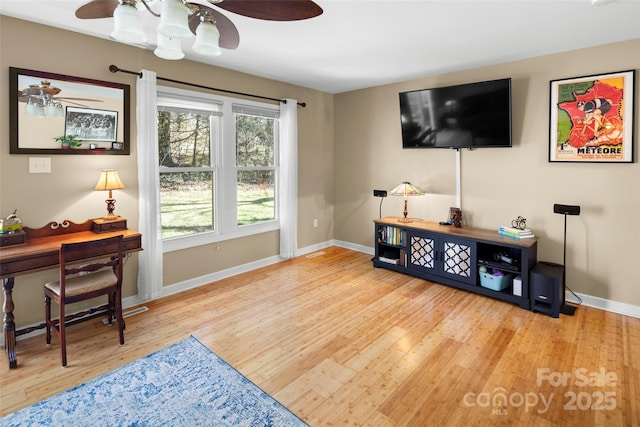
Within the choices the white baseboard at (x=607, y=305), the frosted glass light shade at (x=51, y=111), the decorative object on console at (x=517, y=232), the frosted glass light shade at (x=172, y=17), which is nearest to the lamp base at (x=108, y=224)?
the frosted glass light shade at (x=51, y=111)

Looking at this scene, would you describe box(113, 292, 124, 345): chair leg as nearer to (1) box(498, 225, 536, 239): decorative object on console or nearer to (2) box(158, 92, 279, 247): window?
(2) box(158, 92, 279, 247): window

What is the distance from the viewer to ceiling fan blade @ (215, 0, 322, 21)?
1.76 metres

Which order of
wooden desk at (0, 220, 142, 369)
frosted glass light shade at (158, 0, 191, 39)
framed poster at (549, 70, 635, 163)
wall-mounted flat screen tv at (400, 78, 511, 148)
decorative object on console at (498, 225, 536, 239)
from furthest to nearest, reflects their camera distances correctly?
wall-mounted flat screen tv at (400, 78, 511, 148) → decorative object on console at (498, 225, 536, 239) → framed poster at (549, 70, 635, 163) → wooden desk at (0, 220, 142, 369) → frosted glass light shade at (158, 0, 191, 39)

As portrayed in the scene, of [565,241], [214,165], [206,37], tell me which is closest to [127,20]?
[206,37]

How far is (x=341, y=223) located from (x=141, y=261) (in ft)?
10.2

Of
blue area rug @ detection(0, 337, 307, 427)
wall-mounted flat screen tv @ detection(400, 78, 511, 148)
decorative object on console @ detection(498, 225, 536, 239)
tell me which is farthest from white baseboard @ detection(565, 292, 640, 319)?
blue area rug @ detection(0, 337, 307, 427)

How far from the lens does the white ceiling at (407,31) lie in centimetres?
250

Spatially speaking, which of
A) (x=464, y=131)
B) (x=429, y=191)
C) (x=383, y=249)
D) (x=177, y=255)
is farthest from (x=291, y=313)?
(x=464, y=131)

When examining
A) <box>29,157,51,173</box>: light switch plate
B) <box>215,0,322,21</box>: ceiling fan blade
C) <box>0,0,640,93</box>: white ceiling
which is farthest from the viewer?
<box>29,157,51,173</box>: light switch plate

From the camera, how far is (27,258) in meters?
2.44

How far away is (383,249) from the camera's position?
4.64 metres

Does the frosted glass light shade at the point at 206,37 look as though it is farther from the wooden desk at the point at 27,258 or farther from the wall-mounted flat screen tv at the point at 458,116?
the wall-mounted flat screen tv at the point at 458,116

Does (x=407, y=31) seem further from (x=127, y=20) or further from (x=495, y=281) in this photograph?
(x=495, y=281)

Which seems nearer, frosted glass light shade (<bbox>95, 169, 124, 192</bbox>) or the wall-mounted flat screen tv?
frosted glass light shade (<bbox>95, 169, 124, 192</bbox>)
